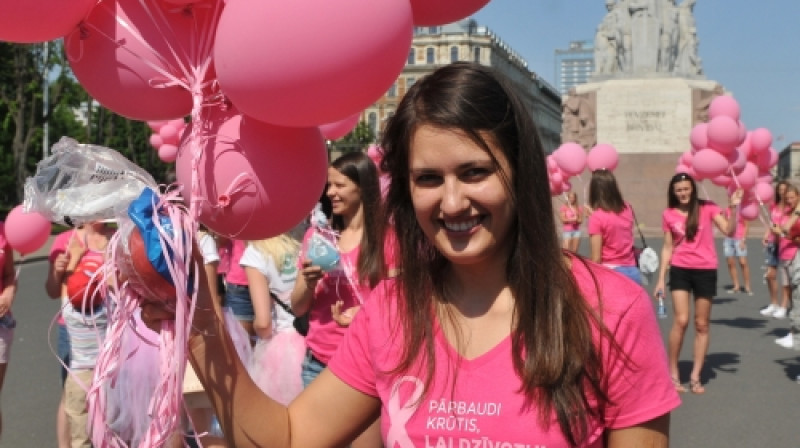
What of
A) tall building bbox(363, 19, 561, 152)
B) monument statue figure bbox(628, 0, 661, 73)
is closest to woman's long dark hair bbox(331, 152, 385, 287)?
monument statue figure bbox(628, 0, 661, 73)

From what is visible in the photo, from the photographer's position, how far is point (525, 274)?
74.4 inches

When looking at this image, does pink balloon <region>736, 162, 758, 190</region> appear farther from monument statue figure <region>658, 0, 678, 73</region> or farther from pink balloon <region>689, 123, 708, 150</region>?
monument statue figure <region>658, 0, 678, 73</region>

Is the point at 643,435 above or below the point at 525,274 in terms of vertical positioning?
below

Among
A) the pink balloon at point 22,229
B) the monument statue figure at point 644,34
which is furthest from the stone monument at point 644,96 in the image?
the pink balloon at point 22,229

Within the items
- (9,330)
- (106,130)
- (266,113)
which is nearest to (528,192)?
(266,113)

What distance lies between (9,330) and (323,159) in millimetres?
3729

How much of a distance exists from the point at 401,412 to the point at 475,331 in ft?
0.70

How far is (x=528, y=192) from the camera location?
6.16 ft

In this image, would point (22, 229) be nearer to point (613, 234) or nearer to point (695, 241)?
point (613, 234)

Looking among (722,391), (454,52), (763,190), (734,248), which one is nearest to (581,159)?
(763,190)

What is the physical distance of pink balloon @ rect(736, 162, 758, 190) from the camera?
10766 mm

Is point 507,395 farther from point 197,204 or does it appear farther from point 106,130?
point 106,130

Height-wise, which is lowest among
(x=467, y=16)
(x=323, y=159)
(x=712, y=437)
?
(x=712, y=437)

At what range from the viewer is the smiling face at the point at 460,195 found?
1859mm
